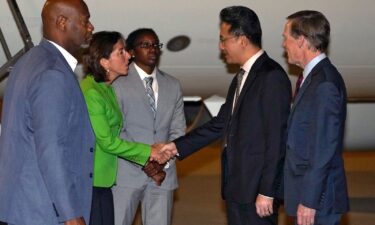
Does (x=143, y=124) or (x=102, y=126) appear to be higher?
(x=102, y=126)

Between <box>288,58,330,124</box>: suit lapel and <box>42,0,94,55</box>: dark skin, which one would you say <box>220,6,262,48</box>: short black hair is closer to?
<box>288,58,330,124</box>: suit lapel

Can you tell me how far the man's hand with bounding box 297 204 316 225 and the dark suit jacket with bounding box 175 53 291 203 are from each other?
270 mm

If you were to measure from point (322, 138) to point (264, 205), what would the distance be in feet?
1.79

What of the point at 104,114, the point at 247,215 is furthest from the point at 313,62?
the point at 104,114

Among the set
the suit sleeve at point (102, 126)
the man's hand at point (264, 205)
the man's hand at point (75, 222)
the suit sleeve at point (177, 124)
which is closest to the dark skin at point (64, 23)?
the man's hand at point (75, 222)

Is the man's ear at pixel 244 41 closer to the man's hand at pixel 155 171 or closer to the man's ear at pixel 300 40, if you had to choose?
the man's ear at pixel 300 40

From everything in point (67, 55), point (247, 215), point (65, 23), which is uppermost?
point (65, 23)

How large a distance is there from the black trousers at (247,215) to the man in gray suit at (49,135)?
3.53 ft

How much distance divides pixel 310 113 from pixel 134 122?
1.50m

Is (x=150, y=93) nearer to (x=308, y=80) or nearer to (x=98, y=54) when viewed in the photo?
(x=98, y=54)

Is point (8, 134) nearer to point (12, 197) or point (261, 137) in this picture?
point (12, 197)

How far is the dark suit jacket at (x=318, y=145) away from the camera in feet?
12.8

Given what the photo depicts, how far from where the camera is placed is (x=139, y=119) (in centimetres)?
518

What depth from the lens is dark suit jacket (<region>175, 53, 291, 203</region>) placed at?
424 centimetres
